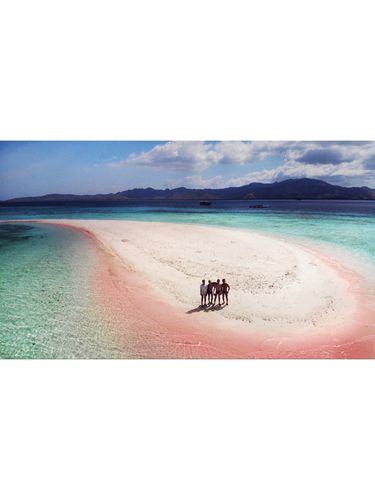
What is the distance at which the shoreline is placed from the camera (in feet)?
15.8

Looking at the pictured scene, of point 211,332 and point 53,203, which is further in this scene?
point 53,203

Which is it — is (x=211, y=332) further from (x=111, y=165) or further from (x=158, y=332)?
(x=111, y=165)

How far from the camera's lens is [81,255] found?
7.27 m

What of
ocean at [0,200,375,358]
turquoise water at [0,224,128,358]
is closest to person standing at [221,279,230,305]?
ocean at [0,200,375,358]

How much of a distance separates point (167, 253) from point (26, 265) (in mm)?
2793

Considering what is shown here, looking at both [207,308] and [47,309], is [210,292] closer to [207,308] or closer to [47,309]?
[207,308]

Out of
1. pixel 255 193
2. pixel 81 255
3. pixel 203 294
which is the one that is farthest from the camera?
pixel 81 255

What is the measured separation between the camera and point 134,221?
7555 mm

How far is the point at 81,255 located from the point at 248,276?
3.91 meters

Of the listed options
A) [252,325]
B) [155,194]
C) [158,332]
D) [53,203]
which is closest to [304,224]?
[252,325]

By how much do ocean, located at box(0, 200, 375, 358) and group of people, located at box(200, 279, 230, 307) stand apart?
1.52 meters

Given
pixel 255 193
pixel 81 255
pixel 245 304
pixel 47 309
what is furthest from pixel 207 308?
pixel 81 255

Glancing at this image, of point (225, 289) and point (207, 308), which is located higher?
point (225, 289)

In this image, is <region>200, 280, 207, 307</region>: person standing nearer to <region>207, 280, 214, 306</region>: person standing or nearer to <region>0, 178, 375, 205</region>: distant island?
<region>207, 280, 214, 306</region>: person standing
